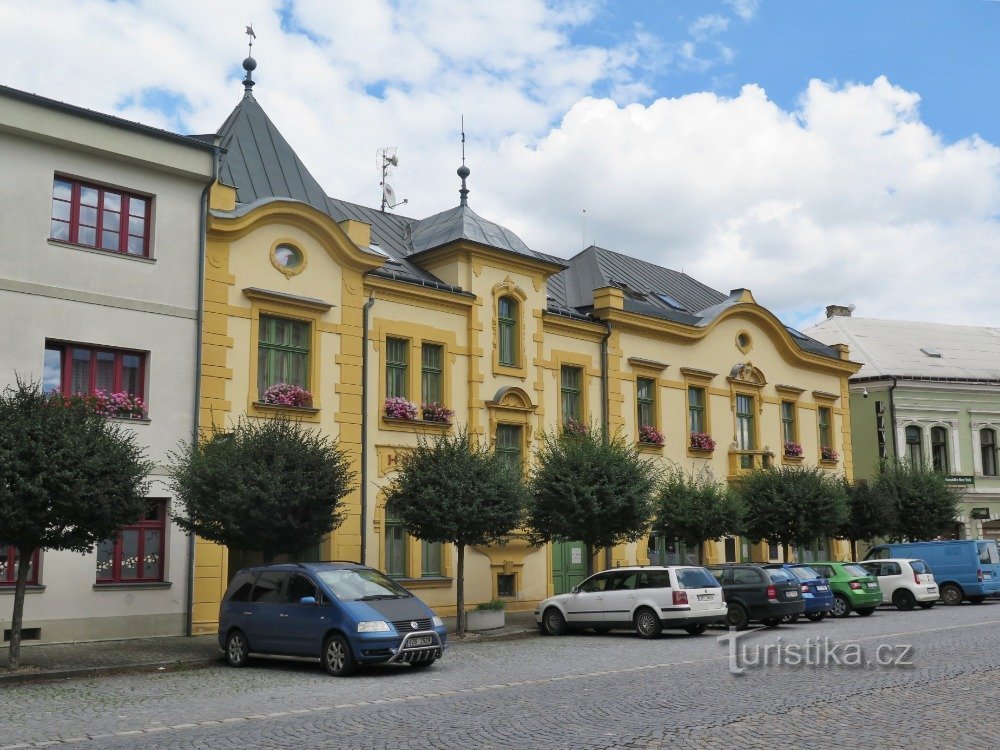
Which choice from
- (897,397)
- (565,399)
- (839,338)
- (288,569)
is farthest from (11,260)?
(839,338)

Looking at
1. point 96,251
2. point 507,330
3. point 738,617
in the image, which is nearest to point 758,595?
point 738,617

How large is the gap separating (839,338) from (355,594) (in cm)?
4030

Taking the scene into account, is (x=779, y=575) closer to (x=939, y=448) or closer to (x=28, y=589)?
(x=28, y=589)

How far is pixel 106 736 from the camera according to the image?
423 inches

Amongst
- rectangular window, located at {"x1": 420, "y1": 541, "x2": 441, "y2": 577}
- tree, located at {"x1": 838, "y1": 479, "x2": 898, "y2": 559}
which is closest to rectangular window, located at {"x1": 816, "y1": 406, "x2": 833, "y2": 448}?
tree, located at {"x1": 838, "y1": 479, "x2": 898, "y2": 559}

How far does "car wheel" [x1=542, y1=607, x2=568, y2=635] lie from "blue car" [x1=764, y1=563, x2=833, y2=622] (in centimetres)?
506

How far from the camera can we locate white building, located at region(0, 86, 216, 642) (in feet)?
65.6

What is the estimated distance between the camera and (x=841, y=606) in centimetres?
2786

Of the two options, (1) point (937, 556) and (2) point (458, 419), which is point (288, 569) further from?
(1) point (937, 556)

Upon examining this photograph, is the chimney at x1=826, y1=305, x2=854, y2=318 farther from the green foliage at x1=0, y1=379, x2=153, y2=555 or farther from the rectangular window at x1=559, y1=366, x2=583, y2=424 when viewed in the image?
the green foliage at x1=0, y1=379, x2=153, y2=555

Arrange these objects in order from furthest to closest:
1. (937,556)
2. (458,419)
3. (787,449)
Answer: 1. (787,449)
2. (937,556)
3. (458,419)

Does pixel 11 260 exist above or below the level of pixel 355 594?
above

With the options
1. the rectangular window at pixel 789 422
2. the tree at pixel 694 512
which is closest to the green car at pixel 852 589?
the tree at pixel 694 512

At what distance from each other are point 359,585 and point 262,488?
3216 millimetres
